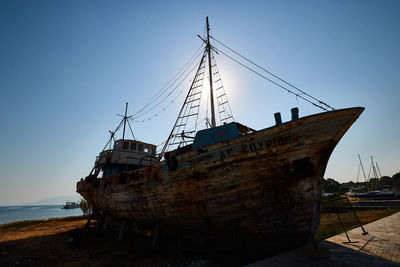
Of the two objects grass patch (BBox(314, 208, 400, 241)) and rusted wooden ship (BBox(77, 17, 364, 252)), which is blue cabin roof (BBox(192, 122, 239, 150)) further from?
grass patch (BBox(314, 208, 400, 241))

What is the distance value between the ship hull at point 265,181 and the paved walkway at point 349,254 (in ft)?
2.94

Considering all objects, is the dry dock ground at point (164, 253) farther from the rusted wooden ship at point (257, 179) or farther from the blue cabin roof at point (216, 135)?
the blue cabin roof at point (216, 135)

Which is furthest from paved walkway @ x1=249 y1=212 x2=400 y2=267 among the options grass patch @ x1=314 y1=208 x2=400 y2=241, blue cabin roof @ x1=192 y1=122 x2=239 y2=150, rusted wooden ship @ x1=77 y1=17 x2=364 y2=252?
blue cabin roof @ x1=192 y1=122 x2=239 y2=150

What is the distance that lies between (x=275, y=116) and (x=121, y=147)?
14050mm

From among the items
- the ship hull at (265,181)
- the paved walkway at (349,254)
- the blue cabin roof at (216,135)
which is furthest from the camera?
the blue cabin roof at (216,135)

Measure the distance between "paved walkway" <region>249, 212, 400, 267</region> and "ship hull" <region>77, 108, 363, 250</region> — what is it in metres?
0.90

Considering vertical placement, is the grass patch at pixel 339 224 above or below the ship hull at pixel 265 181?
below

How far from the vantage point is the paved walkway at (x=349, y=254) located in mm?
4629

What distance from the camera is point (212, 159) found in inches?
294

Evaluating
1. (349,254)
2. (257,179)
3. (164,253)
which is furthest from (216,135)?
(164,253)

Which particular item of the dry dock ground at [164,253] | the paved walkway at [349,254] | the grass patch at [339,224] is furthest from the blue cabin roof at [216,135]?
the grass patch at [339,224]

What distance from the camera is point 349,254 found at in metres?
5.20

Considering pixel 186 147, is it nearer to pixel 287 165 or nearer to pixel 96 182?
pixel 287 165

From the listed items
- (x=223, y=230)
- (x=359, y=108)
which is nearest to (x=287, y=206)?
(x=223, y=230)
